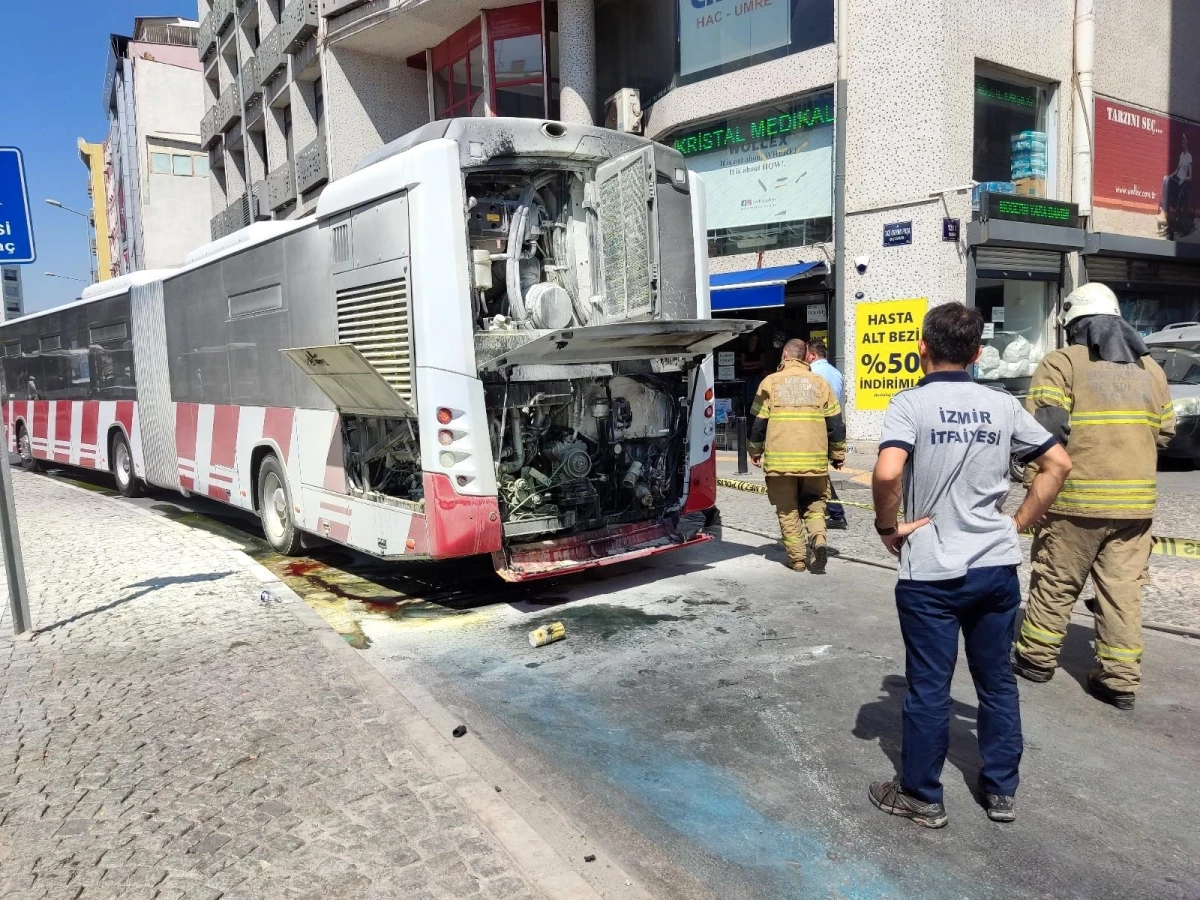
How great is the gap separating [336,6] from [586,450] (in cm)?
1906

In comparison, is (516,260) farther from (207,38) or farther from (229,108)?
(207,38)

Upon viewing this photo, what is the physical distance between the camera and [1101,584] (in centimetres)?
448

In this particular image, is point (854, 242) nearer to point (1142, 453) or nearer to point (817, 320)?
point (817, 320)

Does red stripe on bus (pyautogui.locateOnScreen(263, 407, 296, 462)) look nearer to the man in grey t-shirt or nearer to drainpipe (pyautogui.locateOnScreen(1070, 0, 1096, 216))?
the man in grey t-shirt

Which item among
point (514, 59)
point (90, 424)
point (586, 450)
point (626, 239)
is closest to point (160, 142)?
point (514, 59)

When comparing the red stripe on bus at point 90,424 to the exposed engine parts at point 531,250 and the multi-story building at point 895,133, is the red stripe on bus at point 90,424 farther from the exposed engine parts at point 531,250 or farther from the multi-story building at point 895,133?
the multi-story building at point 895,133

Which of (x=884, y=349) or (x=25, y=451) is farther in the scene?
(x=25, y=451)

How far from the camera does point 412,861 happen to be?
10.1 ft

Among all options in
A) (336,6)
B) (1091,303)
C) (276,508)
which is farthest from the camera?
(336,6)

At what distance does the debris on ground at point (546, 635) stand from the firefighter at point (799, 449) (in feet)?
7.93

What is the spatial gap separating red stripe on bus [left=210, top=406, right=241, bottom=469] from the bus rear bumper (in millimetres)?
4177

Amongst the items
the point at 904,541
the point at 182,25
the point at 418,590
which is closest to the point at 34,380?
the point at 418,590

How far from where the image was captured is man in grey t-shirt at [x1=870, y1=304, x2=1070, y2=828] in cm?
321

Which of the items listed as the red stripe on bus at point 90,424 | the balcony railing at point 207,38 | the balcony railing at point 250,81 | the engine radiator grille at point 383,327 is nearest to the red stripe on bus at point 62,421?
the red stripe on bus at point 90,424
